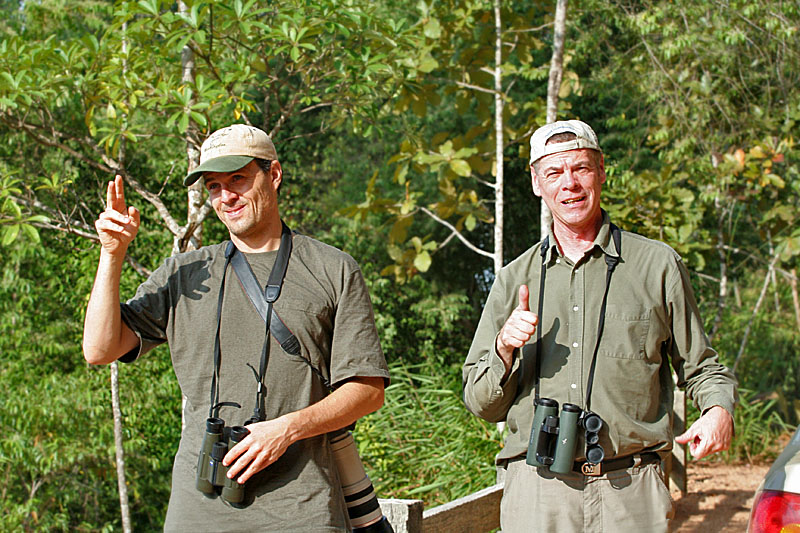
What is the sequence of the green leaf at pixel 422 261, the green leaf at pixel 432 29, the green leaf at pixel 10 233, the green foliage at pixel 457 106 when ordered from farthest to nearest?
1. the green leaf at pixel 422 261
2. the green foliage at pixel 457 106
3. the green leaf at pixel 432 29
4. the green leaf at pixel 10 233

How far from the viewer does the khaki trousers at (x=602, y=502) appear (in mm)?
2518

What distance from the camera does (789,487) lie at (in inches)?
91.1

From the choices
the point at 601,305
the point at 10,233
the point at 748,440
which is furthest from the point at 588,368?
the point at 748,440

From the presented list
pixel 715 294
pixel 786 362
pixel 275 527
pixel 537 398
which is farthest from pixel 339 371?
pixel 786 362

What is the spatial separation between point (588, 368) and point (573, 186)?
55 cm

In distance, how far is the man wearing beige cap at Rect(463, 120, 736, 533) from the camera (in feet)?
8.23

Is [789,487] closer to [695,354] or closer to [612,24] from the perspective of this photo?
[695,354]

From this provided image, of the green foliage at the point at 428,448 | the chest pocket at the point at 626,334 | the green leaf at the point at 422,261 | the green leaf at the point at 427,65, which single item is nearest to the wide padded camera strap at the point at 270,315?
the chest pocket at the point at 626,334

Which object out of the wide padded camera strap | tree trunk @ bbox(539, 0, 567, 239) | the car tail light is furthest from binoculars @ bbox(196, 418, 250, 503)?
tree trunk @ bbox(539, 0, 567, 239)

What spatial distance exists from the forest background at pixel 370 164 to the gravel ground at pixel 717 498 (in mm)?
435

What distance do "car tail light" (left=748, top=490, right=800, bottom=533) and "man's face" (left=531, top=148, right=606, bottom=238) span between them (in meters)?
0.93

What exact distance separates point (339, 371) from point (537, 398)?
0.61m

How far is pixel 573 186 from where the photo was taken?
2.66 meters

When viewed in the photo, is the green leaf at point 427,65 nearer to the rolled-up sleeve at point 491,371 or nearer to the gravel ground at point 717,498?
the gravel ground at point 717,498
